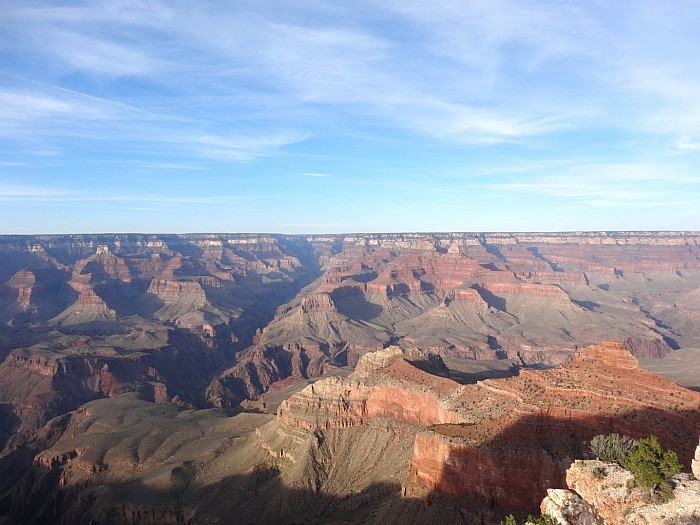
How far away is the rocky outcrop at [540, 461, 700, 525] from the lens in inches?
927

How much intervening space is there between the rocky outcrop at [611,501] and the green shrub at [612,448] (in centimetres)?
824

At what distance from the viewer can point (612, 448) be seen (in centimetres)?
3709

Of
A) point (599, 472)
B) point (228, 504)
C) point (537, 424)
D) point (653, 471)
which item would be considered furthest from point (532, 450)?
point (228, 504)

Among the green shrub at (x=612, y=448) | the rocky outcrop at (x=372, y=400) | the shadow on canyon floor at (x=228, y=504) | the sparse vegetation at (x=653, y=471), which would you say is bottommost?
the shadow on canyon floor at (x=228, y=504)

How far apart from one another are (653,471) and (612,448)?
12825mm

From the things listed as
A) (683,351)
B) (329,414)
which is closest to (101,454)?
(329,414)

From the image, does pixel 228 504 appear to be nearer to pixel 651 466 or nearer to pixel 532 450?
Result: pixel 532 450

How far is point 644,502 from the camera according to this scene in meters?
24.7

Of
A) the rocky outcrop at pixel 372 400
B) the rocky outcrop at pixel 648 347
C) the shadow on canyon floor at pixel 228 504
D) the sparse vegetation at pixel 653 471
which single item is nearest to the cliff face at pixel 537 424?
the shadow on canyon floor at pixel 228 504

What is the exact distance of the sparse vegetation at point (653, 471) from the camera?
24531 millimetres

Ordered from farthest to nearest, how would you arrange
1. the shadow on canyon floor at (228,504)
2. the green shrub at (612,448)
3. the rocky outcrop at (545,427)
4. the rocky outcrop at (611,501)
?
the shadow on canyon floor at (228,504)
the rocky outcrop at (545,427)
the green shrub at (612,448)
the rocky outcrop at (611,501)

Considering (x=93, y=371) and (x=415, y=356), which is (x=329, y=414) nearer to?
(x=415, y=356)

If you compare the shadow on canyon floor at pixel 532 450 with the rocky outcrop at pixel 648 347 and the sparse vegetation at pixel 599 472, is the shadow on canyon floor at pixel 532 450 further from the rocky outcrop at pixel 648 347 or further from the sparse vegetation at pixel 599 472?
the rocky outcrop at pixel 648 347

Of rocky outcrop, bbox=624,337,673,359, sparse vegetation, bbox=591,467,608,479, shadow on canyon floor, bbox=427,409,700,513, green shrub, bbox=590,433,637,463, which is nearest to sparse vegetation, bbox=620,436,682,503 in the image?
sparse vegetation, bbox=591,467,608,479
